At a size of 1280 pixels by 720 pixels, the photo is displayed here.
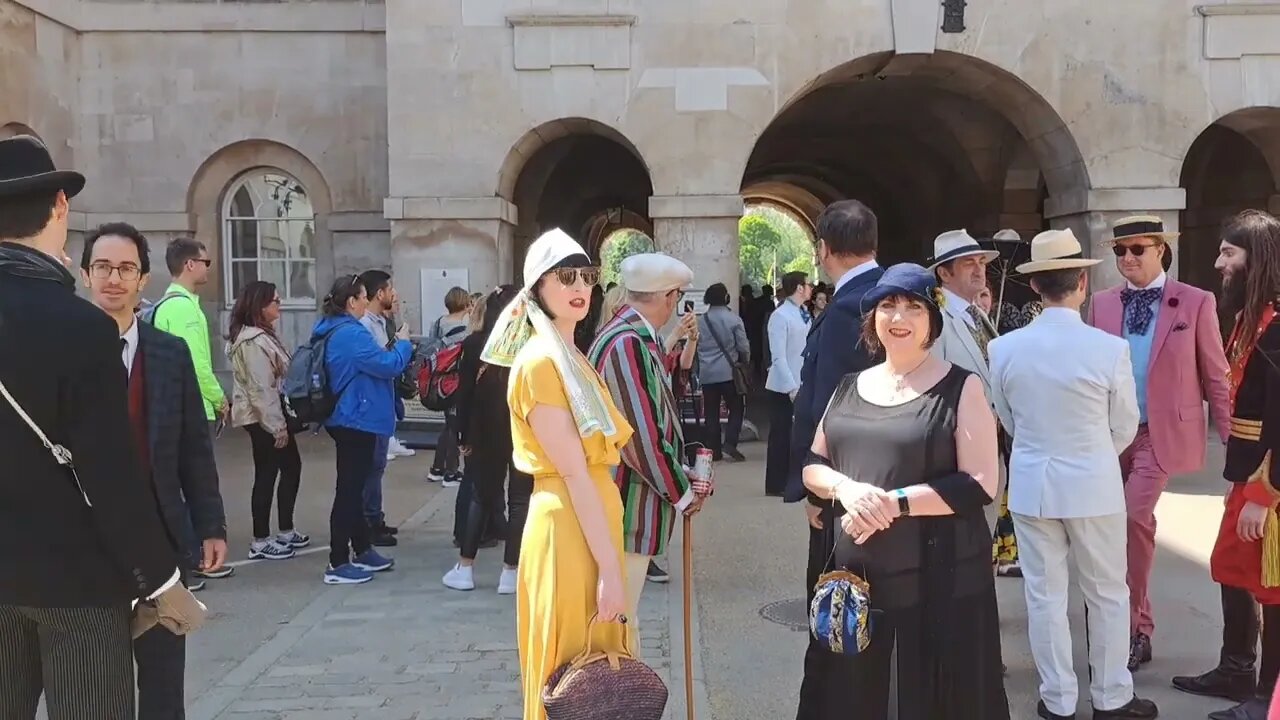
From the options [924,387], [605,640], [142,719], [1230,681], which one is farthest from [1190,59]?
[142,719]

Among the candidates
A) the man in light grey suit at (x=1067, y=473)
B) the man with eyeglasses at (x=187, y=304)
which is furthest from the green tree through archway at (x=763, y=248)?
the man in light grey suit at (x=1067, y=473)

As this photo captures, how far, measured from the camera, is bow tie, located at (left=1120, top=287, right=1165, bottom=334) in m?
4.96

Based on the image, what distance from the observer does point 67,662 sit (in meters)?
2.75

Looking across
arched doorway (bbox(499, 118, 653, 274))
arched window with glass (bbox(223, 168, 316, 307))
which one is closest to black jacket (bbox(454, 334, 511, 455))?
arched doorway (bbox(499, 118, 653, 274))

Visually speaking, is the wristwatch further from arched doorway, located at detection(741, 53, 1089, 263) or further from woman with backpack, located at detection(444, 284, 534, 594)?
arched doorway, located at detection(741, 53, 1089, 263)

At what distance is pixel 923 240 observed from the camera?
64.8ft

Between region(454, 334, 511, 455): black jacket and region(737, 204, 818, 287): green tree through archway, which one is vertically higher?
region(737, 204, 818, 287): green tree through archway

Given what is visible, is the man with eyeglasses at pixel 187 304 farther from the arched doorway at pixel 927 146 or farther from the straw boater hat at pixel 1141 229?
the arched doorway at pixel 927 146

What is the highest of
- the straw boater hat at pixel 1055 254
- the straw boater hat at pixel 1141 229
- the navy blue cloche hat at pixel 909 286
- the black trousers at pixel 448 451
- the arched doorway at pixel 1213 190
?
the arched doorway at pixel 1213 190

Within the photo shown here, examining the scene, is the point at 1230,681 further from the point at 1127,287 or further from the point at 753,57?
the point at 753,57

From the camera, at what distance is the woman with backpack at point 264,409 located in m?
7.10

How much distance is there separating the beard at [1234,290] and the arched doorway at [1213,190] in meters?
11.1

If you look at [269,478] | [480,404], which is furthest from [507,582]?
[269,478]

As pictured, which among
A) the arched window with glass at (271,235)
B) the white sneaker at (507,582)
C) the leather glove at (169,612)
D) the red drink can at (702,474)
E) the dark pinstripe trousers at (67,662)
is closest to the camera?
the dark pinstripe trousers at (67,662)
